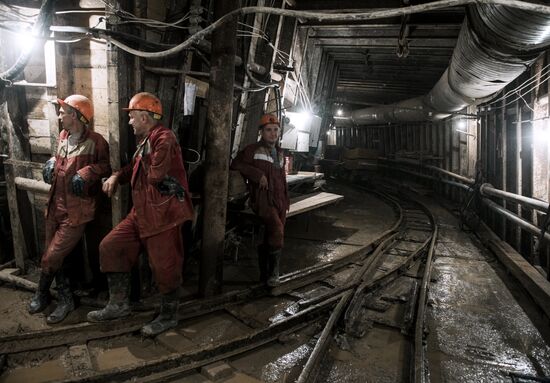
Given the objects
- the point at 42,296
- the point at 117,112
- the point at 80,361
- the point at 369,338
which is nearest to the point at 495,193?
the point at 369,338

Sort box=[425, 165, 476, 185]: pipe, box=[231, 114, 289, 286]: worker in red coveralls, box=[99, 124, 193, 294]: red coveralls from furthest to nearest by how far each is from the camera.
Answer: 1. box=[425, 165, 476, 185]: pipe
2. box=[231, 114, 289, 286]: worker in red coveralls
3. box=[99, 124, 193, 294]: red coveralls

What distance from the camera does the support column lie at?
3.95 meters

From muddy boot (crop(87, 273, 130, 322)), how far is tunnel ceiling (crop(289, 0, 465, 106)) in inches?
254

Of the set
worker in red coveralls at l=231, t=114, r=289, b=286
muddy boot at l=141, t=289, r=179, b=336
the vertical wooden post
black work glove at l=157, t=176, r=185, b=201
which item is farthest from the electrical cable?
muddy boot at l=141, t=289, r=179, b=336

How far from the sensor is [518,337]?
12.6ft

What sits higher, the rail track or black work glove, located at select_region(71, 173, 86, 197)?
black work glove, located at select_region(71, 173, 86, 197)

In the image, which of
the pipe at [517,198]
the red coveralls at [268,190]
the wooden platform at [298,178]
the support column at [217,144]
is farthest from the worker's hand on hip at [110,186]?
the pipe at [517,198]

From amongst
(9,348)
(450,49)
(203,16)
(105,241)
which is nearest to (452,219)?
(450,49)

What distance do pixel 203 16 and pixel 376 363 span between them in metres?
4.36

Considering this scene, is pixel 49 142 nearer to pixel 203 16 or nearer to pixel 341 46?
pixel 203 16

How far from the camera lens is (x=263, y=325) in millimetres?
3713

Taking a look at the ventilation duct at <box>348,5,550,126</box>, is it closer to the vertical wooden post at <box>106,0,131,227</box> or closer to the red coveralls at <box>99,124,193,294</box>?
the red coveralls at <box>99,124,193,294</box>

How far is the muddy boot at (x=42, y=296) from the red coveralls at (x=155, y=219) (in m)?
0.78

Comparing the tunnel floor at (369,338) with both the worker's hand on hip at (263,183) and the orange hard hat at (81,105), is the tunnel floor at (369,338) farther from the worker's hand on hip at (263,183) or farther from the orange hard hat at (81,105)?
the orange hard hat at (81,105)
